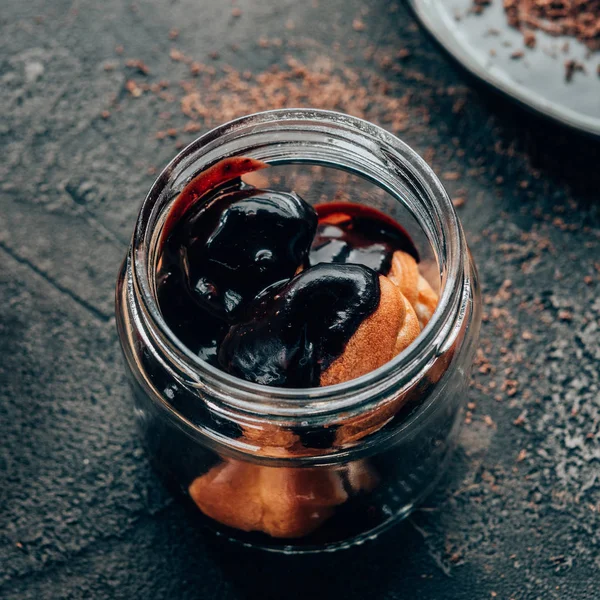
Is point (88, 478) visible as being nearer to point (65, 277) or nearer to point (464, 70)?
point (65, 277)

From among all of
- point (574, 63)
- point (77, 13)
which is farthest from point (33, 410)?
point (574, 63)

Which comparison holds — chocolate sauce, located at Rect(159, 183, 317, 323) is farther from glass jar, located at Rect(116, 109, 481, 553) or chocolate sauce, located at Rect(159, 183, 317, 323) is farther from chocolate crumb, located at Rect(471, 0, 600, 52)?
chocolate crumb, located at Rect(471, 0, 600, 52)

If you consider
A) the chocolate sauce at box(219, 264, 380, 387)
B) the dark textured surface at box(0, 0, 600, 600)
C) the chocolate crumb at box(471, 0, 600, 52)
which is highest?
the chocolate sauce at box(219, 264, 380, 387)

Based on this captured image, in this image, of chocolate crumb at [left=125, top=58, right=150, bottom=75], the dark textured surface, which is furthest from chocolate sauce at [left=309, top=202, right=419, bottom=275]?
chocolate crumb at [left=125, top=58, right=150, bottom=75]

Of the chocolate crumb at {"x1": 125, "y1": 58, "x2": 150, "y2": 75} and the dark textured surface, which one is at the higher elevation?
the chocolate crumb at {"x1": 125, "y1": 58, "x2": 150, "y2": 75}

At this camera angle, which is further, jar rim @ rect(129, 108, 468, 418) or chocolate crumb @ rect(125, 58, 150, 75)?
chocolate crumb @ rect(125, 58, 150, 75)

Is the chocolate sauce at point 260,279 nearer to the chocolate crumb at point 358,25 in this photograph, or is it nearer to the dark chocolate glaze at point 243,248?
the dark chocolate glaze at point 243,248

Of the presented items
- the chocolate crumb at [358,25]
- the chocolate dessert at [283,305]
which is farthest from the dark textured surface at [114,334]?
the chocolate dessert at [283,305]

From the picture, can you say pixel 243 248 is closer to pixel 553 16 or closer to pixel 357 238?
pixel 357 238
